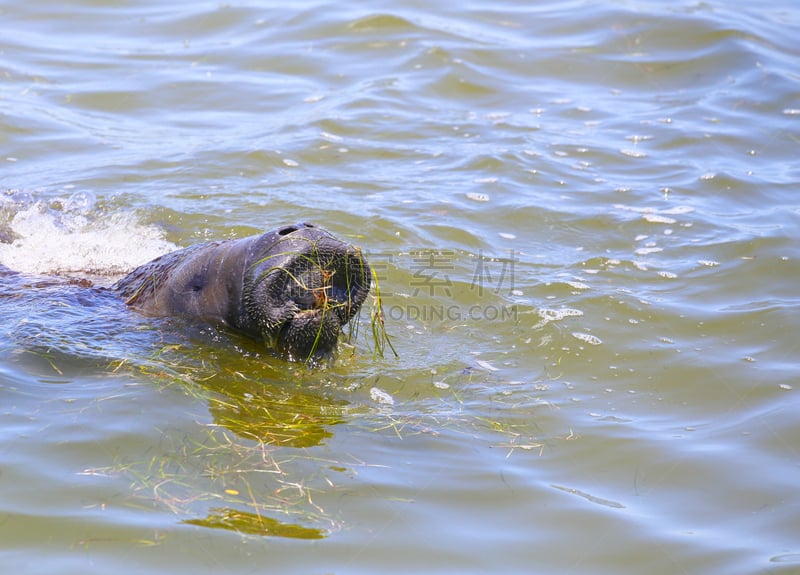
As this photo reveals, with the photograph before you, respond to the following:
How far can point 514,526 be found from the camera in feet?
14.1

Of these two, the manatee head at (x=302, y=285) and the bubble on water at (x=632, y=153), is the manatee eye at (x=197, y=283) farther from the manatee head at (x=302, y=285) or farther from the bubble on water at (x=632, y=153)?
the bubble on water at (x=632, y=153)

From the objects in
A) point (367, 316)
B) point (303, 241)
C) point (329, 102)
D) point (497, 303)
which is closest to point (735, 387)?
point (497, 303)

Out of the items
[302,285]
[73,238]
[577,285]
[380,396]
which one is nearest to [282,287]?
[302,285]

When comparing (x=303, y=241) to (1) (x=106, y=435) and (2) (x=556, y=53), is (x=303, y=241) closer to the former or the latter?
(1) (x=106, y=435)

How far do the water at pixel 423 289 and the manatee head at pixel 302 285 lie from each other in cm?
45

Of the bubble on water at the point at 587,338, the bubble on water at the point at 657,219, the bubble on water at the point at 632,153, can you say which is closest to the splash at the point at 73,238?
the bubble on water at the point at 587,338

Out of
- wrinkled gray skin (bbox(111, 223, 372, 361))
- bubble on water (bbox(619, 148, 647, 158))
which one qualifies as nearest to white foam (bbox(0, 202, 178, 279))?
wrinkled gray skin (bbox(111, 223, 372, 361))

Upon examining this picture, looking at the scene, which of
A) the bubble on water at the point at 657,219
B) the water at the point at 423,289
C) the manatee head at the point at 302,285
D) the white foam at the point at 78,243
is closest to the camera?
the water at the point at 423,289

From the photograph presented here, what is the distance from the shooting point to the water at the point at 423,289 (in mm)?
4207

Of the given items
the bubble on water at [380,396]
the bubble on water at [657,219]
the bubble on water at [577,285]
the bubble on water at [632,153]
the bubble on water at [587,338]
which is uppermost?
the bubble on water at [632,153]

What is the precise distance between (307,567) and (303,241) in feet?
5.11

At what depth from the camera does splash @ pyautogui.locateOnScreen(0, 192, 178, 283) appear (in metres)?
6.77

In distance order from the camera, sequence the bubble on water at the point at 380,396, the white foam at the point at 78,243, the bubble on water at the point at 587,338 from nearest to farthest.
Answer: the bubble on water at the point at 380,396 < the bubble on water at the point at 587,338 < the white foam at the point at 78,243

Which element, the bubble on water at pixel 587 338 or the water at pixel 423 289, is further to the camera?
the bubble on water at pixel 587 338
